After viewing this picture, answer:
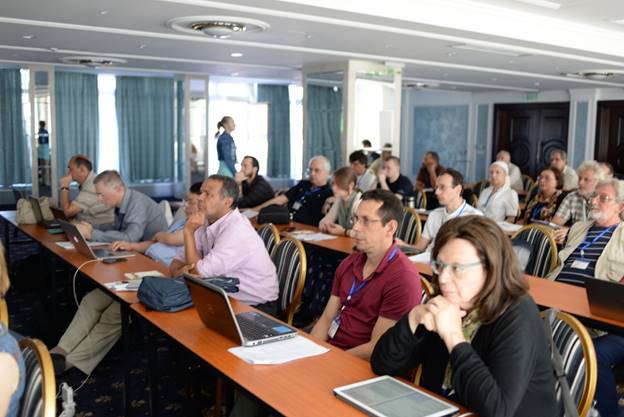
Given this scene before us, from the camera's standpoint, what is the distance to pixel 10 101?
11.7 metres

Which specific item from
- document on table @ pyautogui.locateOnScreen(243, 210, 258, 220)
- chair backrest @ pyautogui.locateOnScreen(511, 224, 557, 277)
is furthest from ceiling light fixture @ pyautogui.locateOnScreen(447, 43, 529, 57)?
chair backrest @ pyautogui.locateOnScreen(511, 224, 557, 277)

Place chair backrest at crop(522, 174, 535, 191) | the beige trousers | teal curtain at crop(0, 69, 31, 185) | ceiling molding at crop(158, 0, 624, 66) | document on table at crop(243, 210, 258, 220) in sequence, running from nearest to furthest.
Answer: the beige trousers < ceiling molding at crop(158, 0, 624, 66) < document on table at crop(243, 210, 258, 220) < chair backrest at crop(522, 174, 535, 191) < teal curtain at crop(0, 69, 31, 185)

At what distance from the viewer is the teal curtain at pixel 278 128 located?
14336 millimetres

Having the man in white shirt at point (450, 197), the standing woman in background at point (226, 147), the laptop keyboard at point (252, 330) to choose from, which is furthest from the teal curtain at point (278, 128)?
the laptop keyboard at point (252, 330)

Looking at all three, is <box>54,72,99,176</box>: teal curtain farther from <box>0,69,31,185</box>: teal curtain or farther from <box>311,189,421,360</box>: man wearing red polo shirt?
<box>311,189,421,360</box>: man wearing red polo shirt

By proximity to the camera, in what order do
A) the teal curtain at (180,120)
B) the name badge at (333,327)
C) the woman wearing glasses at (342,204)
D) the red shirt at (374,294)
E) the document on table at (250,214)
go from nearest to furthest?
the red shirt at (374,294) → the name badge at (333,327) → the woman wearing glasses at (342,204) → the document on table at (250,214) → the teal curtain at (180,120)

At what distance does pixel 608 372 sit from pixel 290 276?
1.69 metres

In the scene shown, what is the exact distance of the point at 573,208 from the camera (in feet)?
18.6

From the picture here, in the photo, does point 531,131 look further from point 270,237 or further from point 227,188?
point 227,188

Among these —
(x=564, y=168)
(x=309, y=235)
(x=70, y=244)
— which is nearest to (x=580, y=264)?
(x=309, y=235)

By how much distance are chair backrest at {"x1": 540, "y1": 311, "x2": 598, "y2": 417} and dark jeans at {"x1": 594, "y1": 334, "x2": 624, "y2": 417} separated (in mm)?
995

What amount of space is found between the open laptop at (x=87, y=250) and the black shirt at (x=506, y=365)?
8.59ft

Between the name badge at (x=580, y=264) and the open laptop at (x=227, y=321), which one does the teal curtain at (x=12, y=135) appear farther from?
the name badge at (x=580, y=264)

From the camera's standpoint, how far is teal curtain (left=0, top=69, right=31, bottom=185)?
11.7m
